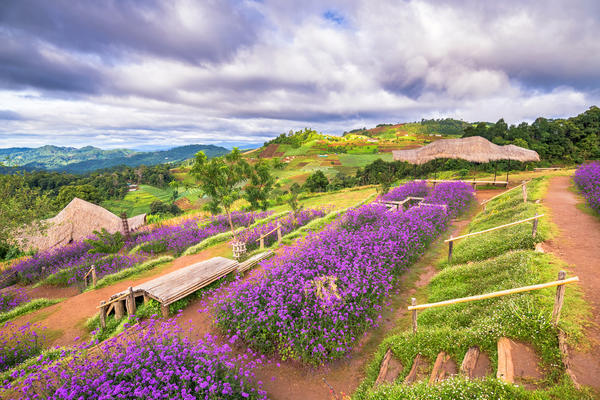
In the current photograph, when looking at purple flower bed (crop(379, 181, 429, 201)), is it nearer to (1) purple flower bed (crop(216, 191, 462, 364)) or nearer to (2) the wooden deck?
(1) purple flower bed (crop(216, 191, 462, 364))

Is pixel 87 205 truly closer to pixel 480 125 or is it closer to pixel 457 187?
pixel 457 187

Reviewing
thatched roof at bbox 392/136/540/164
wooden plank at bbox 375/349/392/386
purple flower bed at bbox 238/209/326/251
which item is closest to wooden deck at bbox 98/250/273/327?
purple flower bed at bbox 238/209/326/251

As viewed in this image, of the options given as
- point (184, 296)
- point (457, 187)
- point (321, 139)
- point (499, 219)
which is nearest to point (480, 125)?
point (457, 187)

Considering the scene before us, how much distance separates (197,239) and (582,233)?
16152mm

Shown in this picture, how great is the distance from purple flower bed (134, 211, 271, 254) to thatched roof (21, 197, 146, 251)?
203 inches

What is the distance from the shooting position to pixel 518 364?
10.7 ft

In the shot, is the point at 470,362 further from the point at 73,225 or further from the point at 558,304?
the point at 73,225

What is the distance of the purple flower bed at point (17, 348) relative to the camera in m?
5.32

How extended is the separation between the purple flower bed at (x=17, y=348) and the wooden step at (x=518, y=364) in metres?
9.31

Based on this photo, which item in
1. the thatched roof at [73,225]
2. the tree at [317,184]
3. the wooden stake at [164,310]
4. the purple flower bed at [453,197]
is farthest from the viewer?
the tree at [317,184]

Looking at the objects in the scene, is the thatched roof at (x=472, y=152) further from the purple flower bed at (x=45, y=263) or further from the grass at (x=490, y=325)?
the purple flower bed at (x=45, y=263)

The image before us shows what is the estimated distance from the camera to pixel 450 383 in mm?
2938

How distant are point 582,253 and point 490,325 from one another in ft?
16.3

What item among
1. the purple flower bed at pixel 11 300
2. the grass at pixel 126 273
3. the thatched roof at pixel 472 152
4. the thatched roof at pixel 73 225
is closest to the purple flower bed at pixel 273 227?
the grass at pixel 126 273
